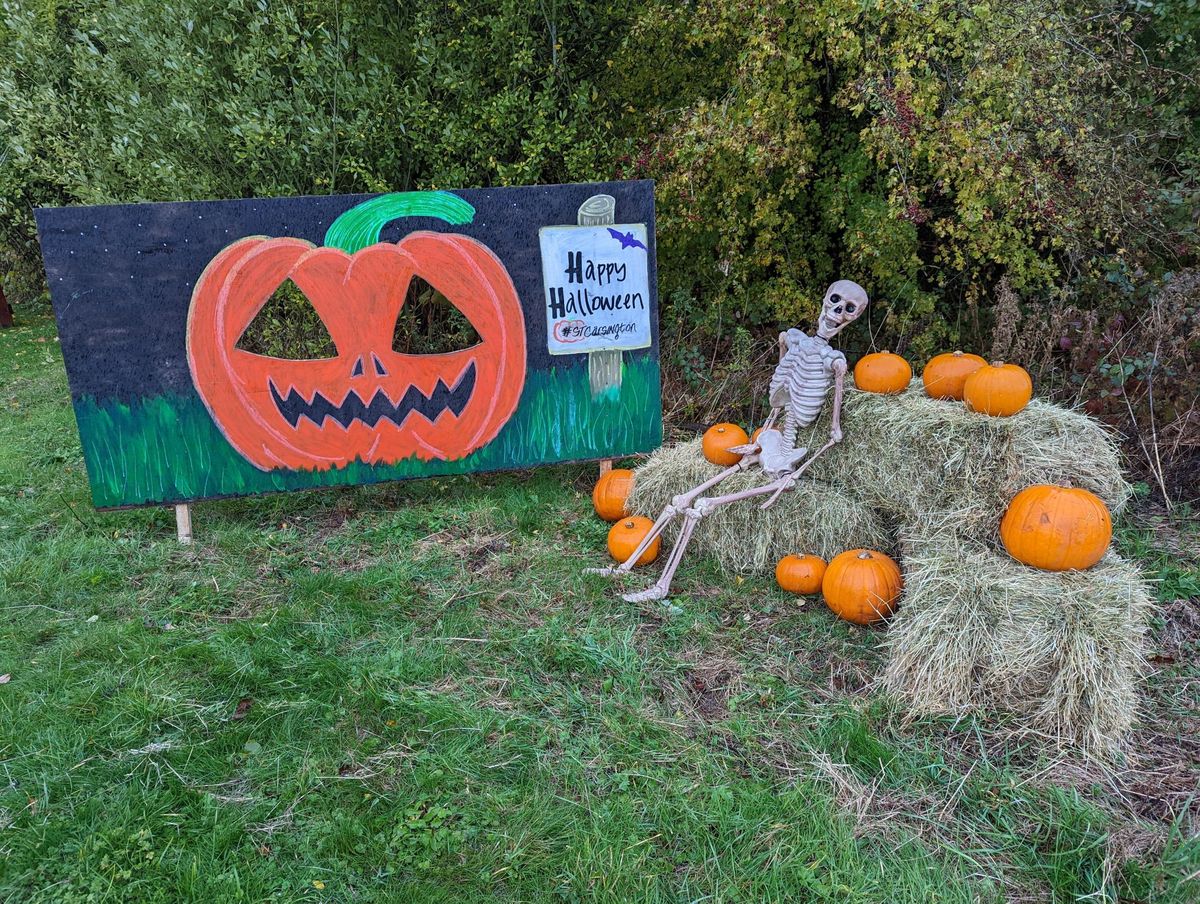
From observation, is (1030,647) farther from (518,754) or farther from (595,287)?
(595,287)

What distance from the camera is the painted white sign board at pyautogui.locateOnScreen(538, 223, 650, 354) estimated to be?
4352 mm

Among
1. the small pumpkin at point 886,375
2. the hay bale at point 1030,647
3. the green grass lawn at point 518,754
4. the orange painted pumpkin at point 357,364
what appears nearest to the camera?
the green grass lawn at point 518,754

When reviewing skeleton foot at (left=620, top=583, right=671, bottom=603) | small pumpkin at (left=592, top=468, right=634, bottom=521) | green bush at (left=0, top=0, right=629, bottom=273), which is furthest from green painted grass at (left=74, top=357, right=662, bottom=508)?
green bush at (left=0, top=0, right=629, bottom=273)

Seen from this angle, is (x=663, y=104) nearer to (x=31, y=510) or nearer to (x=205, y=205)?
(x=205, y=205)

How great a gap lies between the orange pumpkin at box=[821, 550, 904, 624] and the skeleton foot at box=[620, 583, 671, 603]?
0.74 m

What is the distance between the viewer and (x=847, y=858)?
2.07m

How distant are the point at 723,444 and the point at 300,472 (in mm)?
2485

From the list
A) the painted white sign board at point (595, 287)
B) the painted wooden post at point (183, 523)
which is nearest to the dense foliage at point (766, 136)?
the painted white sign board at point (595, 287)

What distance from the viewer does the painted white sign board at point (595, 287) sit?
435 cm

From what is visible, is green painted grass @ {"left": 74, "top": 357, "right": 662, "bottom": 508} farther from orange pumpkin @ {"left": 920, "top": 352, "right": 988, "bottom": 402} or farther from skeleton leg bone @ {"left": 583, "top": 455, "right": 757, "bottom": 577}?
orange pumpkin @ {"left": 920, "top": 352, "right": 988, "bottom": 402}

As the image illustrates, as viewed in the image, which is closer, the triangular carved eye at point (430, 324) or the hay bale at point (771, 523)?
the hay bale at point (771, 523)

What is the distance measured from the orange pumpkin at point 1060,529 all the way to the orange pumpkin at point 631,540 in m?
1.67

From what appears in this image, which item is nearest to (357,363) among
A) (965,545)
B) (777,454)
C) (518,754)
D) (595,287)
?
(595,287)

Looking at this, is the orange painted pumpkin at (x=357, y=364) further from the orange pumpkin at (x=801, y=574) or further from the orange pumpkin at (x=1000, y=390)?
the orange pumpkin at (x=1000, y=390)
